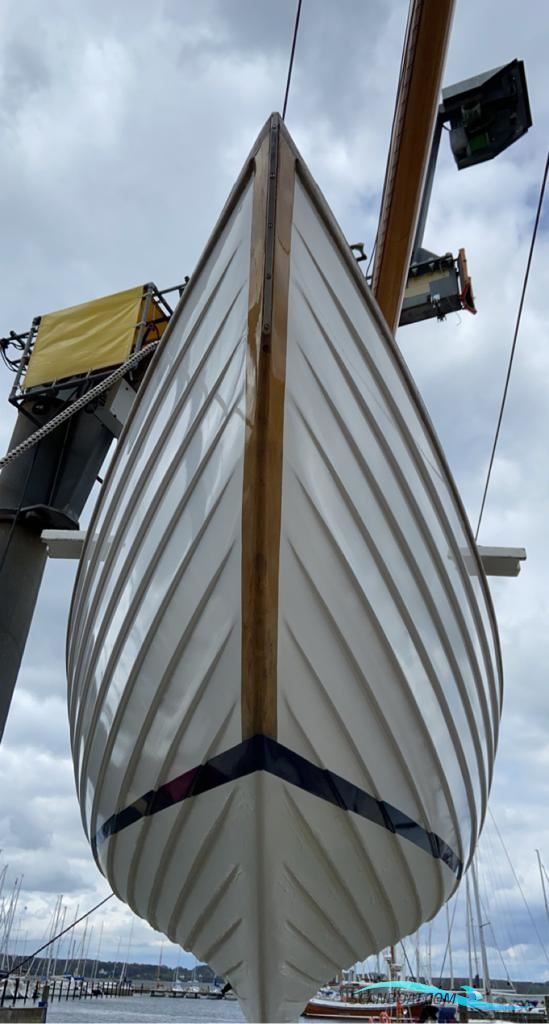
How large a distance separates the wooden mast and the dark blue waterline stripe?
12.1 feet

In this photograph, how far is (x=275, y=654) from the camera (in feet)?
8.31

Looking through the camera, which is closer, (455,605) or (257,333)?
(257,333)

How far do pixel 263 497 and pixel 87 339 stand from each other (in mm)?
5258

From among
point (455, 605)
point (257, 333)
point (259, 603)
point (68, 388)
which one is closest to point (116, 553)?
point (259, 603)

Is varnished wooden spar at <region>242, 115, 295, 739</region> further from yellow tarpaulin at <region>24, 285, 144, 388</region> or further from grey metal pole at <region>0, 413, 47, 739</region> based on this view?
yellow tarpaulin at <region>24, 285, 144, 388</region>

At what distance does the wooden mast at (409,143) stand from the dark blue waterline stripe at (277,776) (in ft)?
12.1

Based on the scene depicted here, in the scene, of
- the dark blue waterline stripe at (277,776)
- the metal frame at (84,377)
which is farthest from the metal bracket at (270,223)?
the metal frame at (84,377)

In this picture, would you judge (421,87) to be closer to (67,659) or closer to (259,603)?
(259,603)

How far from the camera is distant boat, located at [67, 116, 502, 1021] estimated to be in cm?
259

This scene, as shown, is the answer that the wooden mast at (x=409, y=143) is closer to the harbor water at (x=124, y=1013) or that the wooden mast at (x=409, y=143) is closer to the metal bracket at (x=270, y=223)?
the metal bracket at (x=270, y=223)

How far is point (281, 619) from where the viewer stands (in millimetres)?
2547

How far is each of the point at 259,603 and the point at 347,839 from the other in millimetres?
1130

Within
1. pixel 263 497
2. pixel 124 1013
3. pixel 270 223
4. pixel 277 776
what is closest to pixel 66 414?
pixel 270 223

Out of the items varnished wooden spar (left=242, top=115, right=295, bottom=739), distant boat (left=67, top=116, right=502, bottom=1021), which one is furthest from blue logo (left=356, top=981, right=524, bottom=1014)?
varnished wooden spar (left=242, top=115, right=295, bottom=739)
